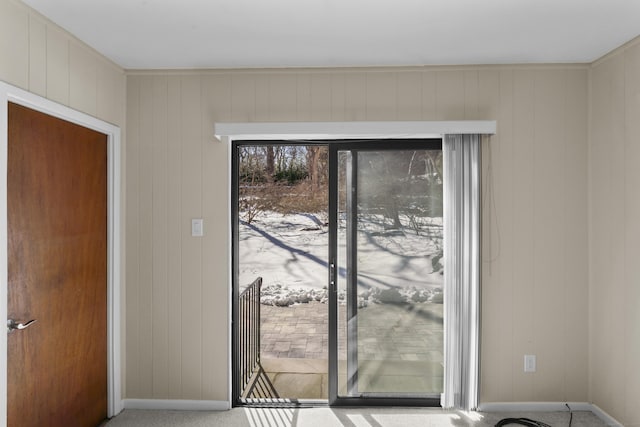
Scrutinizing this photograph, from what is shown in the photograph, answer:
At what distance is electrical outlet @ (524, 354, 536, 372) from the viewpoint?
120 inches

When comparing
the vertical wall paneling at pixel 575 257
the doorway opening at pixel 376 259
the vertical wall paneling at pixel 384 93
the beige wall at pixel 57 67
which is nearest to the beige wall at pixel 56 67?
the beige wall at pixel 57 67

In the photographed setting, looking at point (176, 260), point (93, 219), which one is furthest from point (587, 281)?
point (93, 219)

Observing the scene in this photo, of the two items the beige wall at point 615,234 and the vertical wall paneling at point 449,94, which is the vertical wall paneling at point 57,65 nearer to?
the vertical wall paneling at point 449,94

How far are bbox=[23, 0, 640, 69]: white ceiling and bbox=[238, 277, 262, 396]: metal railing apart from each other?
1647 millimetres

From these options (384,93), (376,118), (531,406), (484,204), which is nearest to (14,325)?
(376,118)

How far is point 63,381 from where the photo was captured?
2.52 metres

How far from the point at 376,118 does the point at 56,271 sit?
7.07ft

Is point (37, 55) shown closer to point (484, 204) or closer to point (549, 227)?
point (484, 204)

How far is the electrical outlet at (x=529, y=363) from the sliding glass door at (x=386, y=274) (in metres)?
0.56

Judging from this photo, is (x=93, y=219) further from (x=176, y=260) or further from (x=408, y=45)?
(x=408, y=45)

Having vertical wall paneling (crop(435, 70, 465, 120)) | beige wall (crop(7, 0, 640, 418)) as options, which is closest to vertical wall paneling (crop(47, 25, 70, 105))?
beige wall (crop(7, 0, 640, 418))

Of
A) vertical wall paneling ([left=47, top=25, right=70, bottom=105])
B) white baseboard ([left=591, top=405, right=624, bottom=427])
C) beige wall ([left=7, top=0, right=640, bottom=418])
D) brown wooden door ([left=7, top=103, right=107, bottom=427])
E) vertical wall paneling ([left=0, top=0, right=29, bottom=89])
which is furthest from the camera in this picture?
beige wall ([left=7, top=0, right=640, bottom=418])

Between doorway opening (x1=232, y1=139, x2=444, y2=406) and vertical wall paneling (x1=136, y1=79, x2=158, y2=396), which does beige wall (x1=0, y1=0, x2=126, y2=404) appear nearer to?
vertical wall paneling (x1=136, y1=79, x2=158, y2=396)

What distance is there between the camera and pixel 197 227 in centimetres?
311
